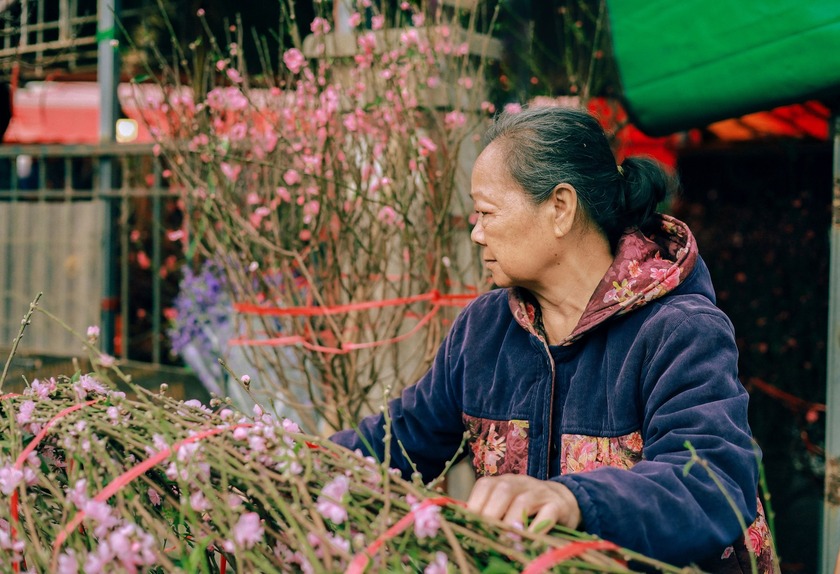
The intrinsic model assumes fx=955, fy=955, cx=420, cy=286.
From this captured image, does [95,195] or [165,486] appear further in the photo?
[95,195]

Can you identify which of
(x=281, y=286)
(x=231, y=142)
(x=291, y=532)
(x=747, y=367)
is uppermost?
(x=231, y=142)

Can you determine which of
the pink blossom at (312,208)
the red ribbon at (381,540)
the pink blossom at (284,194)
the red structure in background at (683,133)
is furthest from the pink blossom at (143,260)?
the red ribbon at (381,540)

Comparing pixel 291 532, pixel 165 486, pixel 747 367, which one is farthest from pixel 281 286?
pixel 747 367

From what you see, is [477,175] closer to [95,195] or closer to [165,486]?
[165,486]

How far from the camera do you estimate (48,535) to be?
1270mm

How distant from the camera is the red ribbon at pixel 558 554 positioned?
97 centimetres

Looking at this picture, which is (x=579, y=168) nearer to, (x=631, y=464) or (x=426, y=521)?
(x=631, y=464)

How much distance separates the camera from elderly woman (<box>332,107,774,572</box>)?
1545 millimetres

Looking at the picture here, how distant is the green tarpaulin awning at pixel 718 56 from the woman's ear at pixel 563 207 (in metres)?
1.12

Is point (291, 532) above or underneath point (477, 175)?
underneath

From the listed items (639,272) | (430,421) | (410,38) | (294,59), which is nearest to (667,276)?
(639,272)

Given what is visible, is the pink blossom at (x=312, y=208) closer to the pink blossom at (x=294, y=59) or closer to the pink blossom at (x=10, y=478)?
the pink blossom at (x=294, y=59)

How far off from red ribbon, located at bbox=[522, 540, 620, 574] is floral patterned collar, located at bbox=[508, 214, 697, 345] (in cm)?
71

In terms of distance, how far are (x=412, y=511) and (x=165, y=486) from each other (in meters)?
0.40
